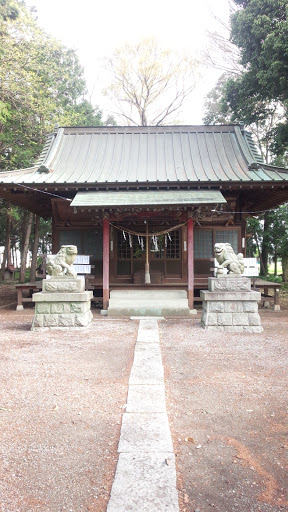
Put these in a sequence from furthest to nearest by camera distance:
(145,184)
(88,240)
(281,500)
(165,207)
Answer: (88,240)
(145,184)
(165,207)
(281,500)

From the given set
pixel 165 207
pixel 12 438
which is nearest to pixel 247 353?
pixel 12 438

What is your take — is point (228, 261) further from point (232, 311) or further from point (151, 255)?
point (151, 255)

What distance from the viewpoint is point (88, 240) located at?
11.7m

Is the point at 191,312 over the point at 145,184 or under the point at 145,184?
under

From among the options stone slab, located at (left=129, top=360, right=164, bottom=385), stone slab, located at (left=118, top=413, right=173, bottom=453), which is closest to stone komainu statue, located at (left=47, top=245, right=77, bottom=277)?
stone slab, located at (left=129, top=360, right=164, bottom=385)

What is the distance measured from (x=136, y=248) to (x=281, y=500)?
32.3 ft

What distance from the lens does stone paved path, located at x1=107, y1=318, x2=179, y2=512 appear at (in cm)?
199

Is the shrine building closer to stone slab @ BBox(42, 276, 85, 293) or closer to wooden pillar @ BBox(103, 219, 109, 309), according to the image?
wooden pillar @ BBox(103, 219, 109, 309)

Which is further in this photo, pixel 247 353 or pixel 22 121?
→ pixel 22 121

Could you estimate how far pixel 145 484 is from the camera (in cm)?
213

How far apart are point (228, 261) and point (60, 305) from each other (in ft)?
12.7

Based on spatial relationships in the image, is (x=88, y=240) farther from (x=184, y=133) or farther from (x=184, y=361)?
(x=184, y=361)

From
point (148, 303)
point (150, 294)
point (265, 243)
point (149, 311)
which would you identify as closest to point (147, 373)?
point (149, 311)

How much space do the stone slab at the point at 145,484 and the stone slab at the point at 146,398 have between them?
0.82 meters
